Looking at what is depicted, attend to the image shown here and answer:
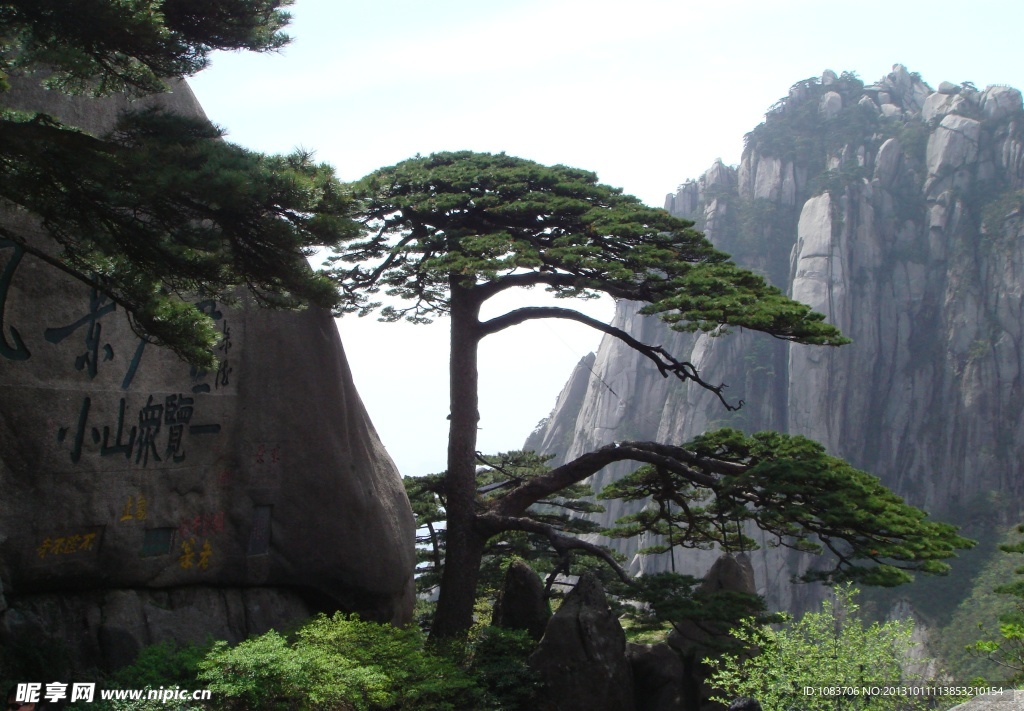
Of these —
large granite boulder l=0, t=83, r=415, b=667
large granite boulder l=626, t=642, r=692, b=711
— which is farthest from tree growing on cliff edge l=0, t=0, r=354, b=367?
large granite boulder l=626, t=642, r=692, b=711

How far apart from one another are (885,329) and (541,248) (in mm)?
40640

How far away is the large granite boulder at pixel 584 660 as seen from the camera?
765cm

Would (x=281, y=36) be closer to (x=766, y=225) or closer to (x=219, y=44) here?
(x=219, y=44)

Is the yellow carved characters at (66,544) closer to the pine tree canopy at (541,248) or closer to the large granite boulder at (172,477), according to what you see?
the large granite boulder at (172,477)

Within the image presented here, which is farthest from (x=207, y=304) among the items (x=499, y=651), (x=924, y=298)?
(x=924, y=298)

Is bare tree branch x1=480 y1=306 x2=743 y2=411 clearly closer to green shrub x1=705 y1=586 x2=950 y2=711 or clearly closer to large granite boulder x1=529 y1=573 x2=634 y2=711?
large granite boulder x1=529 y1=573 x2=634 y2=711

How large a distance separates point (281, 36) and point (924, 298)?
4514cm

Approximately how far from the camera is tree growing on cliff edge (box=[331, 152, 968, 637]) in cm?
750

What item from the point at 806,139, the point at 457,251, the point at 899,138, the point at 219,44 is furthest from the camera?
the point at 806,139

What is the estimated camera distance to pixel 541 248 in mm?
9180

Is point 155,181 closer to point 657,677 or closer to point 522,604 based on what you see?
point 522,604

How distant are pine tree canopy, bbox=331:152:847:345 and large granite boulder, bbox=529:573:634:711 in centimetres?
271

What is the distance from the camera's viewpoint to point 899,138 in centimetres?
4978

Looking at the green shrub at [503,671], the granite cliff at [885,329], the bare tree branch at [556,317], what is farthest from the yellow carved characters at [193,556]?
the granite cliff at [885,329]
